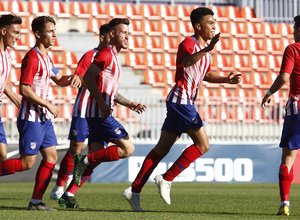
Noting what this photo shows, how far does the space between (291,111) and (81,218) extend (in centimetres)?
220

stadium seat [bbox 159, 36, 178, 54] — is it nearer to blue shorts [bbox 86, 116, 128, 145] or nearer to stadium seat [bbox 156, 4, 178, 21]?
stadium seat [bbox 156, 4, 178, 21]

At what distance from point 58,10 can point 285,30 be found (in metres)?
7.04

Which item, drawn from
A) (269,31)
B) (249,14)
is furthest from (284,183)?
(249,14)

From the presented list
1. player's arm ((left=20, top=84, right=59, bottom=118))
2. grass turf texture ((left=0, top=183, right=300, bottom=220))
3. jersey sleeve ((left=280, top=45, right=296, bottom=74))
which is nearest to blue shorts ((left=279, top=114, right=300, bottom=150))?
jersey sleeve ((left=280, top=45, right=296, bottom=74))

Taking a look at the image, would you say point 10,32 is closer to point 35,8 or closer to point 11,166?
point 11,166

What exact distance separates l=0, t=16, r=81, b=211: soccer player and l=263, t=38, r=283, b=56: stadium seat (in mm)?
13293

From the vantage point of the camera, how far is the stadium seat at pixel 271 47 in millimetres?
18766

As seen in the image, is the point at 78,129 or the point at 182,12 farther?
the point at 182,12

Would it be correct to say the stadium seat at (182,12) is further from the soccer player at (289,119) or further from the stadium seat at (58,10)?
the soccer player at (289,119)

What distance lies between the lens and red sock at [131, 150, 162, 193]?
6.14 m

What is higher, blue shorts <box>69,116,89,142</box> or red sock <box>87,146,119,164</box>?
blue shorts <box>69,116,89,142</box>

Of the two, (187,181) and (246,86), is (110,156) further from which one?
(246,86)

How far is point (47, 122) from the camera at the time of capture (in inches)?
243

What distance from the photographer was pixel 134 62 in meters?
17.8
